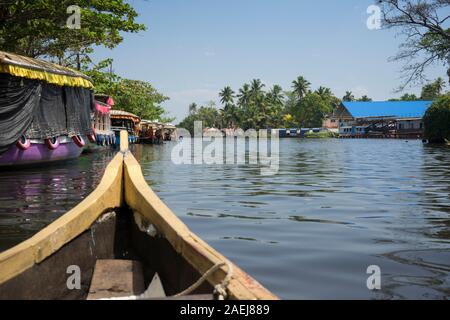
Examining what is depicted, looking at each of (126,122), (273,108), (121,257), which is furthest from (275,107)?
(121,257)

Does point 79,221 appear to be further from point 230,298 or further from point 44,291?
point 230,298

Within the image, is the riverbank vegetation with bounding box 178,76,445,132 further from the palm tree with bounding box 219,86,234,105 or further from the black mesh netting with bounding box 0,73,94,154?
the black mesh netting with bounding box 0,73,94,154

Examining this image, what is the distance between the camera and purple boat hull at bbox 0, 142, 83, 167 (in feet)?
38.5

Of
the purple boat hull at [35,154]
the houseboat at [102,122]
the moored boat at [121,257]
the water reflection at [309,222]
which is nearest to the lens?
the moored boat at [121,257]

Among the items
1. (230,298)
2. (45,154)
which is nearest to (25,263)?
(230,298)

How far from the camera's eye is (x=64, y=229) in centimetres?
327

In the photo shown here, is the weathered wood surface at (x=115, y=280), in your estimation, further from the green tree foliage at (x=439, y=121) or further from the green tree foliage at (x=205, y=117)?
the green tree foliage at (x=205, y=117)

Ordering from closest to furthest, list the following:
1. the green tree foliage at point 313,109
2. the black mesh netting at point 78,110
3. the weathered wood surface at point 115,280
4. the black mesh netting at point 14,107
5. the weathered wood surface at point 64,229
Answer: the weathered wood surface at point 64,229 < the weathered wood surface at point 115,280 < the black mesh netting at point 14,107 < the black mesh netting at point 78,110 < the green tree foliage at point 313,109

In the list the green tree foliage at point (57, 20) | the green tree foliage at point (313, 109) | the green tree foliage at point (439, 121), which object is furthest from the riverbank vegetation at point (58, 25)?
the green tree foliage at point (313, 109)

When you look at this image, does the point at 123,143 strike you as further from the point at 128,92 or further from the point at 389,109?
the point at 389,109

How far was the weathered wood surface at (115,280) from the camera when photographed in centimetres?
329

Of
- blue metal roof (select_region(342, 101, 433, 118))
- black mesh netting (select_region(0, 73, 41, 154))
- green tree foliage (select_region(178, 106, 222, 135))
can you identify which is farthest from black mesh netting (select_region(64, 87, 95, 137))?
green tree foliage (select_region(178, 106, 222, 135))

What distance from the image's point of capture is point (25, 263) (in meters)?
2.76

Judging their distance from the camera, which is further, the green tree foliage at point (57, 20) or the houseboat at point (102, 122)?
the houseboat at point (102, 122)
